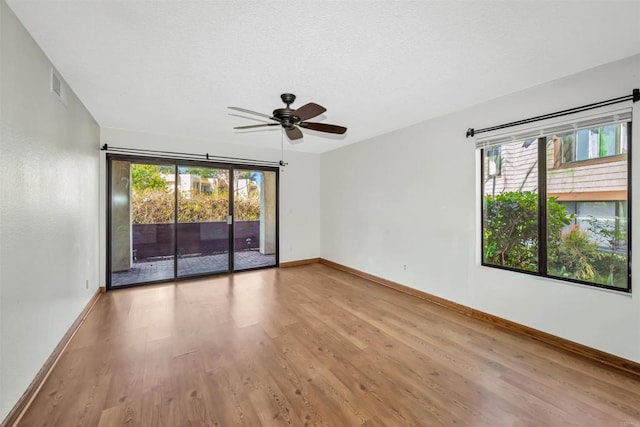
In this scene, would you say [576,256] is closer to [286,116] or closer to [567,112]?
[567,112]

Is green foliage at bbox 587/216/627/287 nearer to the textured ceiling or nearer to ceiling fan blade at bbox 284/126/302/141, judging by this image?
the textured ceiling

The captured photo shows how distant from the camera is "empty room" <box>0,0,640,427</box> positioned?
170 cm

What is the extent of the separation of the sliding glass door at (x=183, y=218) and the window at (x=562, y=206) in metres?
3.98

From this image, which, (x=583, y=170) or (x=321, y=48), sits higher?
(x=321, y=48)

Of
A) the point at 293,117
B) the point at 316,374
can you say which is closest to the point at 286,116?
the point at 293,117

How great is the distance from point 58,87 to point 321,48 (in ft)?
7.67

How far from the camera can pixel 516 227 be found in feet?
9.76

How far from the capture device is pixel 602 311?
229cm

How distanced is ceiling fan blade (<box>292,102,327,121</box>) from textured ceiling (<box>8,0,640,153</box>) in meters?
0.29

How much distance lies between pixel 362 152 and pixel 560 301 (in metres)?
3.44

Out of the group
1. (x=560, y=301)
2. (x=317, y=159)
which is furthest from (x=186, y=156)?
(x=560, y=301)

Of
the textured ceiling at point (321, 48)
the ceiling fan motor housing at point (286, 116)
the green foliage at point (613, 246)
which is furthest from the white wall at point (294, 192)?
the green foliage at point (613, 246)

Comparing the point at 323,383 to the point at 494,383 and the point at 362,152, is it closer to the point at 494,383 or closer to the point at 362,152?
the point at 494,383

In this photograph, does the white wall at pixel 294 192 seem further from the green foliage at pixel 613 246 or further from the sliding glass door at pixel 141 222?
the green foliage at pixel 613 246
